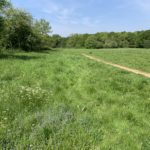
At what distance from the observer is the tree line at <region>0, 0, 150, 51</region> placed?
43.7m

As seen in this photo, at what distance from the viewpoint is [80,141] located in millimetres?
5121

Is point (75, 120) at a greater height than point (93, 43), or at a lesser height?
greater

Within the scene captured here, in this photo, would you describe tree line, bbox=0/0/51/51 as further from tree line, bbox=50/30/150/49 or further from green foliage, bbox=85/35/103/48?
green foliage, bbox=85/35/103/48

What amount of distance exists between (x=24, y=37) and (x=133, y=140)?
1732 inches

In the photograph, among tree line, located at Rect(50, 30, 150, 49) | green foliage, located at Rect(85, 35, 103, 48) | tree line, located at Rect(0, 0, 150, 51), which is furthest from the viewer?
green foliage, located at Rect(85, 35, 103, 48)

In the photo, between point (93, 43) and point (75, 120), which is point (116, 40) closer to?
point (93, 43)

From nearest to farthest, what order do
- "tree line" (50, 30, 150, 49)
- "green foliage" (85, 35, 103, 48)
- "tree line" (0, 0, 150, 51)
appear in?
"tree line" (0, 0, 150, 51) → "tree line" (50, 30, 150, 49) → "green foliage" (85, 35, 103, 48)

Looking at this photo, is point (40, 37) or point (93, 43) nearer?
point (40, 37)

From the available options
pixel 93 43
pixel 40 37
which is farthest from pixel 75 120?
pixel 93 43

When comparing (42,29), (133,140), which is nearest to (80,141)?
(133,140)

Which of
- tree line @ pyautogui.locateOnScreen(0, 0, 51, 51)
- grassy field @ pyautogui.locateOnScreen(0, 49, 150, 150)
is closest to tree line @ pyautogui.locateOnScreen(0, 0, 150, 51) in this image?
tree line @ pyautogui.locateOnScreen(0, 0, 51, 51)

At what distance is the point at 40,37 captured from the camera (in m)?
57.3

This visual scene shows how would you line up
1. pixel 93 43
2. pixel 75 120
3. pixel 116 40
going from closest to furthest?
pixel 75 120 → pixel 116 40 → pixel 93 43

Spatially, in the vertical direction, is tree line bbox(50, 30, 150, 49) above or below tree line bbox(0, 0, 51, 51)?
below
